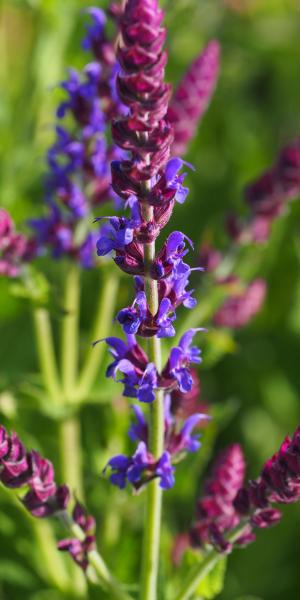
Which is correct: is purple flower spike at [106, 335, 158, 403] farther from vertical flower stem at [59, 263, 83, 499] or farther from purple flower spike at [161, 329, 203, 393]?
vertical flower stem at [59, 263, 83, 499]

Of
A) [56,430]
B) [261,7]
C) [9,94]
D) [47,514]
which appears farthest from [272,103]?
[47,514]

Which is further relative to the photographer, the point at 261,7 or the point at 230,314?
the point at 261,7

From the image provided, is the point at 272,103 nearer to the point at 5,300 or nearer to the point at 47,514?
the point at 5,300

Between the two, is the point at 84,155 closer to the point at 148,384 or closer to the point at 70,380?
the point at 70,380

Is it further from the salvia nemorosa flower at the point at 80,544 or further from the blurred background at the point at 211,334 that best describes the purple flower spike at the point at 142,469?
the blurred background at the point at 211,334

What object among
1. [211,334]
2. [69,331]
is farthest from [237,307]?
[69,331]

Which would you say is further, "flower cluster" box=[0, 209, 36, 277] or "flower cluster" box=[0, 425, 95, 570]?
"flower cluster" box=[0, 209, 36, 277]

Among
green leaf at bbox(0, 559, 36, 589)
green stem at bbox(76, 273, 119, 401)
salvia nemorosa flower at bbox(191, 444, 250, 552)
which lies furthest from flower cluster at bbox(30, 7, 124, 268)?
green leaf at bbox(0, 559, 36, 589)
